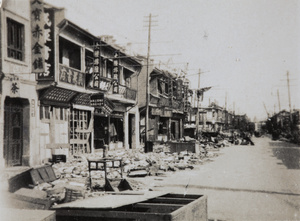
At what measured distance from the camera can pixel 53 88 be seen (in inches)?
601

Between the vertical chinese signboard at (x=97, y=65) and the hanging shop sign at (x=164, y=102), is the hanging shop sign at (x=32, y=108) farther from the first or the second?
the hanging shop sign at (x=164, y=102)

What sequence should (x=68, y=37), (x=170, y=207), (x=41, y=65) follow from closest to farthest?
(x=170, y=207)
(x=41, y=65)
(x=68, y=37)

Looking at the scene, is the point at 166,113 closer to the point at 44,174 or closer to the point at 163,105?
the point at 163,105

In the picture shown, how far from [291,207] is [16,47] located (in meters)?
11.5

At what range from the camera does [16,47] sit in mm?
13461

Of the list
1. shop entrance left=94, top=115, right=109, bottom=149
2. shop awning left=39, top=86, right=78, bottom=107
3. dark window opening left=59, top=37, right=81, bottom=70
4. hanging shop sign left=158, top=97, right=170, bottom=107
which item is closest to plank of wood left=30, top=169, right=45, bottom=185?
shop awning left=39, top=86, right=78, bottom=107

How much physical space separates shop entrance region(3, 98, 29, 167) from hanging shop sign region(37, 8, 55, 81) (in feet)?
4.66

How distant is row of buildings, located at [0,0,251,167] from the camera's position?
12.8 metres

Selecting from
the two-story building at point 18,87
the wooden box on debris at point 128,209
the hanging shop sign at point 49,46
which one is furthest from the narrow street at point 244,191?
the hanging shop sign at point 49,46

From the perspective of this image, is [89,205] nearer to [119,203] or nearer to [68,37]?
[119,203]

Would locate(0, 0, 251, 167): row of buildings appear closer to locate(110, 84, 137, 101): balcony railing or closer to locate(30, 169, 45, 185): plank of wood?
locate(110, 84, 137, 101): balcony railing

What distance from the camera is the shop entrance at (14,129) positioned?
43.9 ft

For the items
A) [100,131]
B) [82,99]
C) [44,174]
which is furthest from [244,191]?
[100,131]

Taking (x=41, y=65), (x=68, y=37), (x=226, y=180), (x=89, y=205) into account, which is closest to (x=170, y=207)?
(x=89, y=205)
